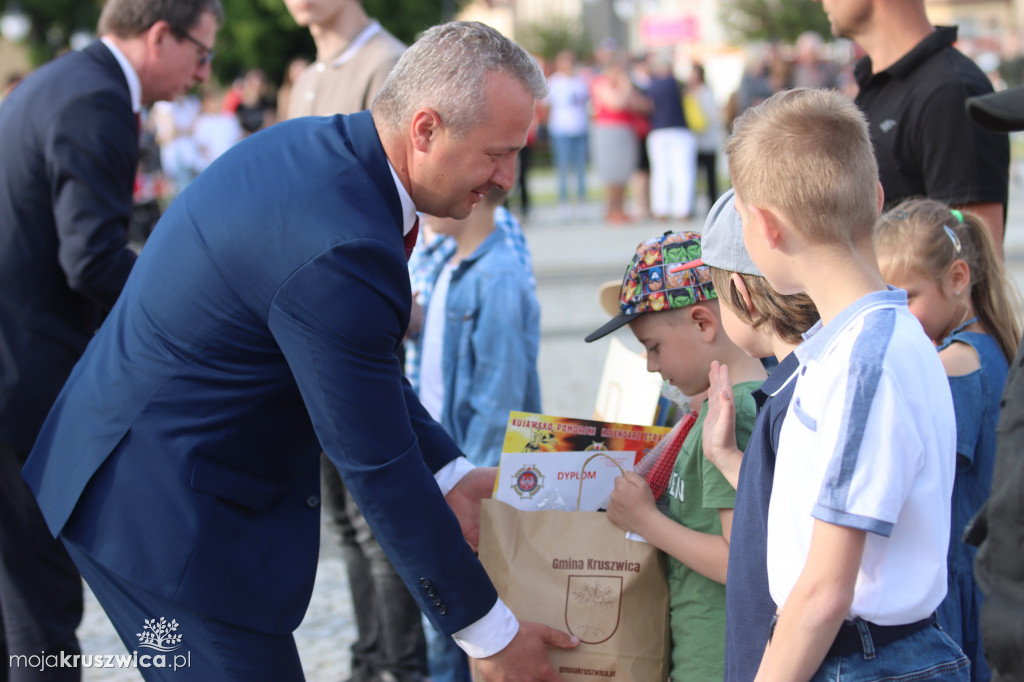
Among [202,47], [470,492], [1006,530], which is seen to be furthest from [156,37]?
[1006,530]

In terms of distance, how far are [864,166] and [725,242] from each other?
1.16ft

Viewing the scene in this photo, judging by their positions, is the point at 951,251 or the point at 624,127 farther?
the point at 624,127

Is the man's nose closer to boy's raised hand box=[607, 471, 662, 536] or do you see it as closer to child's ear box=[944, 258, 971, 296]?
boy's raised hand box=[607, 471, 662, 536]

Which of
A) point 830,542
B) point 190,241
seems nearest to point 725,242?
point 830,542

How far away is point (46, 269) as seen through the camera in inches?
116

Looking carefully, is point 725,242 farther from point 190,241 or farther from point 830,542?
point 190,241

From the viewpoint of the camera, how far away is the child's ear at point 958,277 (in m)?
2.50

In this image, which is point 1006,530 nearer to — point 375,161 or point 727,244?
point 727,244

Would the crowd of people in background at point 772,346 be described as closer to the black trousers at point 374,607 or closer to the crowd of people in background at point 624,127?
the black trousers at point 374,607

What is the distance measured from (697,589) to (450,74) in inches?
45.9

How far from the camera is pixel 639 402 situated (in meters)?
2.71

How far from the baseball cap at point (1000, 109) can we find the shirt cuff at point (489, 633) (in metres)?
1.25

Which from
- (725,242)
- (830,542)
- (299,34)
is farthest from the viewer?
(299,34)

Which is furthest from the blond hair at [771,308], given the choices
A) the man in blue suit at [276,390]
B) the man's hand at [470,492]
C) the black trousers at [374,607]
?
the black trousers at [374,607]
